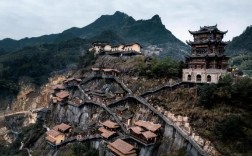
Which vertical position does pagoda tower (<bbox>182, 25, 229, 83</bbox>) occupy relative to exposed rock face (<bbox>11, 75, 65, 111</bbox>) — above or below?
above

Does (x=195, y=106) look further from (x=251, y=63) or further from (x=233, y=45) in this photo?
(x=233, y=45)

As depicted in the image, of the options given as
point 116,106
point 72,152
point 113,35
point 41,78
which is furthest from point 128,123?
point 113,35

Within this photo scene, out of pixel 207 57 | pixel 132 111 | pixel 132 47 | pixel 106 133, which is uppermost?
pixel 132 47

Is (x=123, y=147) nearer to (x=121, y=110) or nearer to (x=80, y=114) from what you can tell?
(x=121, y=110)

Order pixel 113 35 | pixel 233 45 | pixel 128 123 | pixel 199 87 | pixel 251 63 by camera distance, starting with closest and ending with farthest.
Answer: pixel 199 87 → pixel 128 123 → pixel 251 63 → pixel 233 45 → pixel 113 35

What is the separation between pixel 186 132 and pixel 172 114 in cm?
574

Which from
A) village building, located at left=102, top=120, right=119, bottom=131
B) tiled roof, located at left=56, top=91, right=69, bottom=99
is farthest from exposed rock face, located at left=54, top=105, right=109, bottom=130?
village building, located at left=102, top=120, right=119, bottom=131

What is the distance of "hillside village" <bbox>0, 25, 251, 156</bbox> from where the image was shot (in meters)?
48.6

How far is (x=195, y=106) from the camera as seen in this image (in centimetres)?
5175

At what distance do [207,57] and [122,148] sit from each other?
72.2 ft

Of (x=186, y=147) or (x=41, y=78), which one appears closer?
(x=186, y=147)

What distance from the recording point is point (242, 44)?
14275 centimetres

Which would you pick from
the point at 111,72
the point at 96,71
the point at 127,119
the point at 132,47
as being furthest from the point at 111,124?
the point at 132,47

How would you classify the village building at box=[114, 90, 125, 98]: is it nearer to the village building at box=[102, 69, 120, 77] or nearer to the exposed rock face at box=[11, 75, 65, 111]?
the village building at box=[102, 69, 120, 77]
